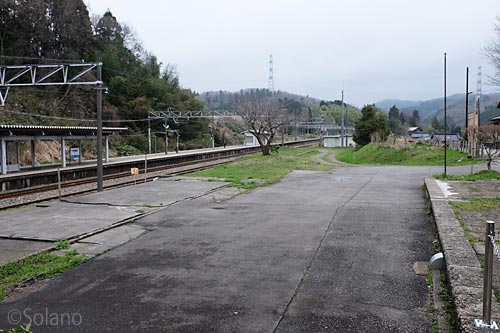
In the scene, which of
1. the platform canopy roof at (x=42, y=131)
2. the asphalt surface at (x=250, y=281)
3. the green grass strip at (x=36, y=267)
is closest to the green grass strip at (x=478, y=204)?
the asphalt surface at (x=250, y=281)

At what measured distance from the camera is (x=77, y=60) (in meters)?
39.9

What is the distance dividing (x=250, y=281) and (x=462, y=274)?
2.35 meters

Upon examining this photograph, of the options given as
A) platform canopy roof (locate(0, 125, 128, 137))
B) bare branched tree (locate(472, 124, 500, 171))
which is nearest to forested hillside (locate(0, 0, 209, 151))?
platform canopy roof (locate(0, 125, 128, 137))

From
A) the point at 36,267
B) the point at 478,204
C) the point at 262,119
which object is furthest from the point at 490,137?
the point at 36,267

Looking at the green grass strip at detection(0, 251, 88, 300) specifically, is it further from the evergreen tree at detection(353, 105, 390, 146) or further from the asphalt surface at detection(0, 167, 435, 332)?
the evergreen tree at detection(353, 105, 390, 146)

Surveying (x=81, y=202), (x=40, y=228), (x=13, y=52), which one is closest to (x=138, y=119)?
(x=13, y=52)

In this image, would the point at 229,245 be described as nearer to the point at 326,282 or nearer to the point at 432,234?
the point at 326,282

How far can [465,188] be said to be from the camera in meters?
13.3

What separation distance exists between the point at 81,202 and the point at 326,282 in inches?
366

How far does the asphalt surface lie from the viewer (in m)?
4.00

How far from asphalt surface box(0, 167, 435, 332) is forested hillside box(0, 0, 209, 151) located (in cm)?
2884

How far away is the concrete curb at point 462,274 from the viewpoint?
3.63 meters

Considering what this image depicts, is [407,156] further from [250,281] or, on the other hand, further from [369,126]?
[250,281]

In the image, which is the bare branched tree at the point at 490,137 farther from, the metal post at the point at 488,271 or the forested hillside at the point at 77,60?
the forested hillside at the point at 77,60
